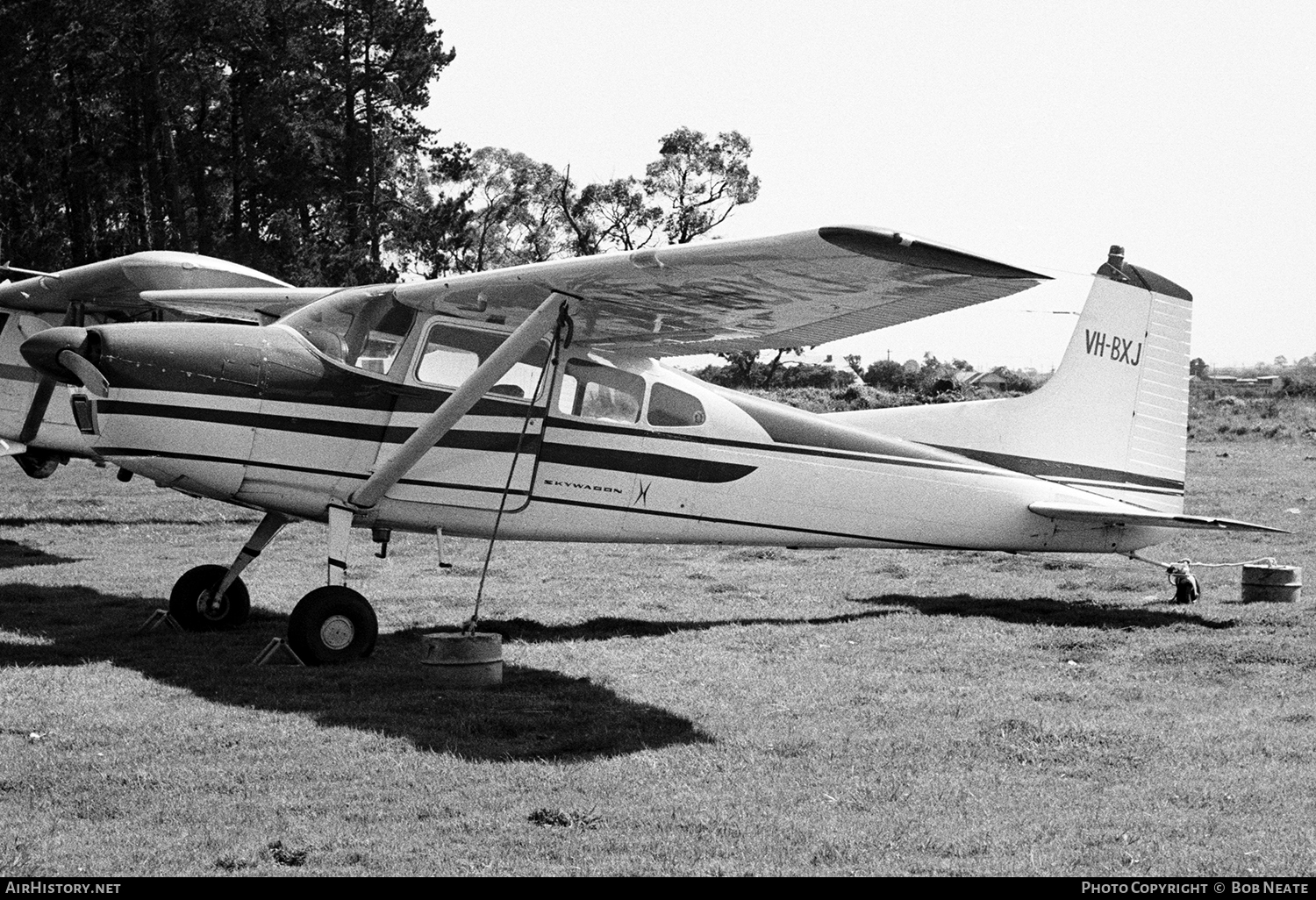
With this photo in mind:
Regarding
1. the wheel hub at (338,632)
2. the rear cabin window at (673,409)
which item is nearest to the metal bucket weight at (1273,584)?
the rear cabin window at (673,409)

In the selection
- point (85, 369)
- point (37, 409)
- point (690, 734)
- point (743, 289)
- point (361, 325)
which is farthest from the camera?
point (37, 409)

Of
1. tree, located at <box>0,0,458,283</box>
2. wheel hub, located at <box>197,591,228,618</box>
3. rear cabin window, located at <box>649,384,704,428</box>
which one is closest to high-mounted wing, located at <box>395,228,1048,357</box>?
rear cabin window, located at <box>649,384,704,428</box>

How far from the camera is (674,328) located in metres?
8.93

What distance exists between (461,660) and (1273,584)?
6.27 m

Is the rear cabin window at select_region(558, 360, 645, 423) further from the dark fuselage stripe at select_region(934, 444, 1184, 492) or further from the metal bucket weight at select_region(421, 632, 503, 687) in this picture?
the dark fuselage stripe at select_region(934, 444, 1184, 492)

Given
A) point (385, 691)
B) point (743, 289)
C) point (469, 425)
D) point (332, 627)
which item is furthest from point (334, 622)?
point (743, 289)

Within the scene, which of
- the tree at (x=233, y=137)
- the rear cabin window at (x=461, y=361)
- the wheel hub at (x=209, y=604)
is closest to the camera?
the rear cabin window at (x=461, y=361)

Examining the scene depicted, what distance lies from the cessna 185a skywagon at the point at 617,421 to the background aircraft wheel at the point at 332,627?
0.01m

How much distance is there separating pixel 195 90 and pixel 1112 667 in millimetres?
36152

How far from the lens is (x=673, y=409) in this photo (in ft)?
→ 31.3

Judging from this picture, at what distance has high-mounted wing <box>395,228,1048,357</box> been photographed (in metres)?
6.06

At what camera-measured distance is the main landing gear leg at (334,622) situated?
813cm

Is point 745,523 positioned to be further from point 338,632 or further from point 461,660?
point 338,632

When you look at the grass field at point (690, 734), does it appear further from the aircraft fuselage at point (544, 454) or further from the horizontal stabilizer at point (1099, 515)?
the aircraft fuselage at point (544, 454)
